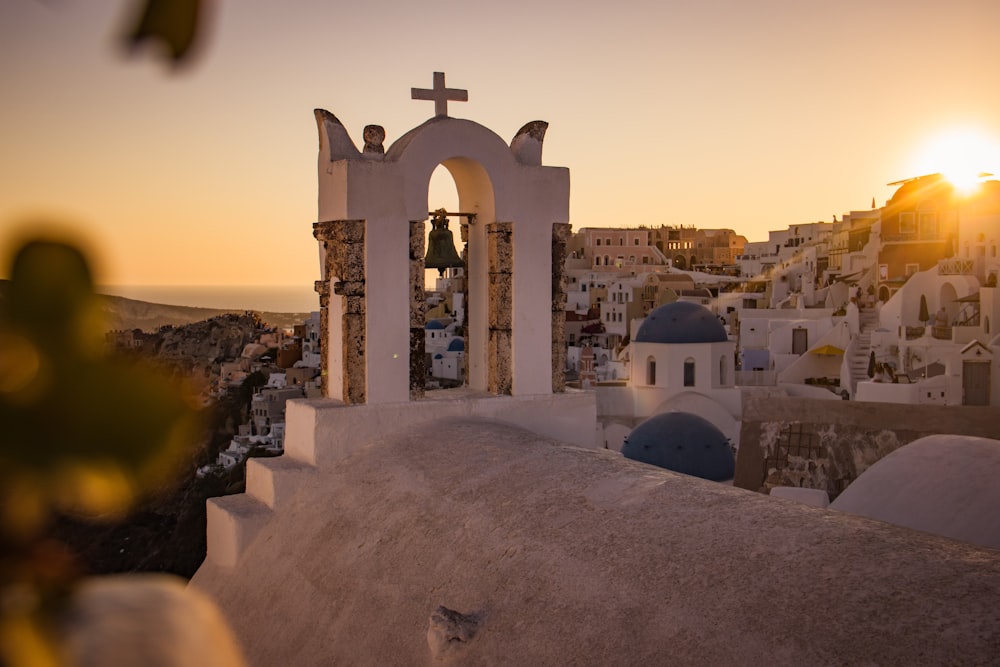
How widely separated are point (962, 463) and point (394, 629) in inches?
151

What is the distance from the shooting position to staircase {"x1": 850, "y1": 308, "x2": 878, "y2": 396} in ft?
98.8

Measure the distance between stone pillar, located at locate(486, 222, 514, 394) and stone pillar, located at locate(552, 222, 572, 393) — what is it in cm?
36

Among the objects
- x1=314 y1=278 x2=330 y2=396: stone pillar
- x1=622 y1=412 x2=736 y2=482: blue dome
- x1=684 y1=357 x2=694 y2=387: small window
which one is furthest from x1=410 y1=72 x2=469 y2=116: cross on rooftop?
x1=684 y1=357 x2=694 y2=387: small window

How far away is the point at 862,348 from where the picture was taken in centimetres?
3175

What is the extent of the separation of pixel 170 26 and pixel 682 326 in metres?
23.7

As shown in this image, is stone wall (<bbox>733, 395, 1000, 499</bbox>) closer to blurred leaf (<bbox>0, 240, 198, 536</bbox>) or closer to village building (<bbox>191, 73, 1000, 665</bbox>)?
village building (<bbox>191, 73, 1000, 665</bbox>)

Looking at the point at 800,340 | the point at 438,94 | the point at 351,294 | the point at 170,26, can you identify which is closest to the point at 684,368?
the point at 800,340

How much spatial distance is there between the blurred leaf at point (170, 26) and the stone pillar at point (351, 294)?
5881mm

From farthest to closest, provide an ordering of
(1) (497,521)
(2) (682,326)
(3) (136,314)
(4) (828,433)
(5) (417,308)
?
(2) (682,326) < (4) (828,433) < (5) (417,308) < (1) (497,521) < (3) (136,314)

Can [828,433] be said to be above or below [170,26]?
Result: below

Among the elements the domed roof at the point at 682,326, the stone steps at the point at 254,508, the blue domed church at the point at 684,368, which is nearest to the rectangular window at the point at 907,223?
the domed roof at the point at 682,326

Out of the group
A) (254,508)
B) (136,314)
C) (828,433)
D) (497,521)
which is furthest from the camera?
(828,433)

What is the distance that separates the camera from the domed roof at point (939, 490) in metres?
5.52

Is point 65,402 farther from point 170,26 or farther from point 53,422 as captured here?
point 170,26
